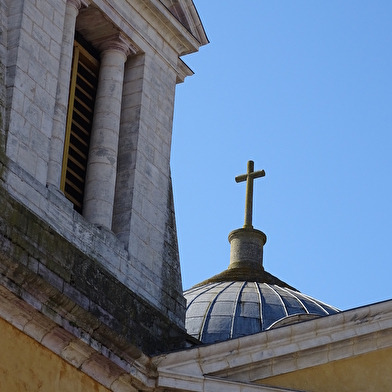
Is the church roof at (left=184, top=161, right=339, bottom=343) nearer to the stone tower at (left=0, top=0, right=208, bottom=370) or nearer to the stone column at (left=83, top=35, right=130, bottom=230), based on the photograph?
the stone tower at (left=0, top=0, right=208, bottom=370)

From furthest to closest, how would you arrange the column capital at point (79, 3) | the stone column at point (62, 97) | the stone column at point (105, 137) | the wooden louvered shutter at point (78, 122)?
1. the column capital at point (79, 3)
2. the wooden louvered shutter at point (78, 122)
3. the stone column at point (105, 137)
4. the stone column at point (62, 97)

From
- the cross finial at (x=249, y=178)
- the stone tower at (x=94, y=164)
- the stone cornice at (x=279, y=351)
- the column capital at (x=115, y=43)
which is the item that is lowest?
the stone cornice at (x=279, y=351)

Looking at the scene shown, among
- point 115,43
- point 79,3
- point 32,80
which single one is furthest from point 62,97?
point 115,43

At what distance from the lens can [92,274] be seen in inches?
666

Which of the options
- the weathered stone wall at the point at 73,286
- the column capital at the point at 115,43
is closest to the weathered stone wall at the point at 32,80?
the weathered stone wall at the point at 73,286

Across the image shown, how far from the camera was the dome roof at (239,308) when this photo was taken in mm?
26703

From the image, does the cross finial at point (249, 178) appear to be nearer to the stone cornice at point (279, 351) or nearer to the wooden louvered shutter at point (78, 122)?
the wooden louvered shutter at point (78, 122)

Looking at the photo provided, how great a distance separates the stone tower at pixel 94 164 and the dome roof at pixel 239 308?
23.5 ft

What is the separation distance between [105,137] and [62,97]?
1.16m

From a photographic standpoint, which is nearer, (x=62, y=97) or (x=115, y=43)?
(x=62, y=97)

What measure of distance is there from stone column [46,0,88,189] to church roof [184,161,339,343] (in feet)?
28.6

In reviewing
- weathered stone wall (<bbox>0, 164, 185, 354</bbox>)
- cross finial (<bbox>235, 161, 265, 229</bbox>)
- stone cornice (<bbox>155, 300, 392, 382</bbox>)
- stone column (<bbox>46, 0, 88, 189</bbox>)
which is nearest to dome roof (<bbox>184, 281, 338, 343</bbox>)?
cross finial (<bbox>235, 161, 265, 229</bbox>)

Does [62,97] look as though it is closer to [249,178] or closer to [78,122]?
[78,122]

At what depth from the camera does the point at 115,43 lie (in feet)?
64.2
